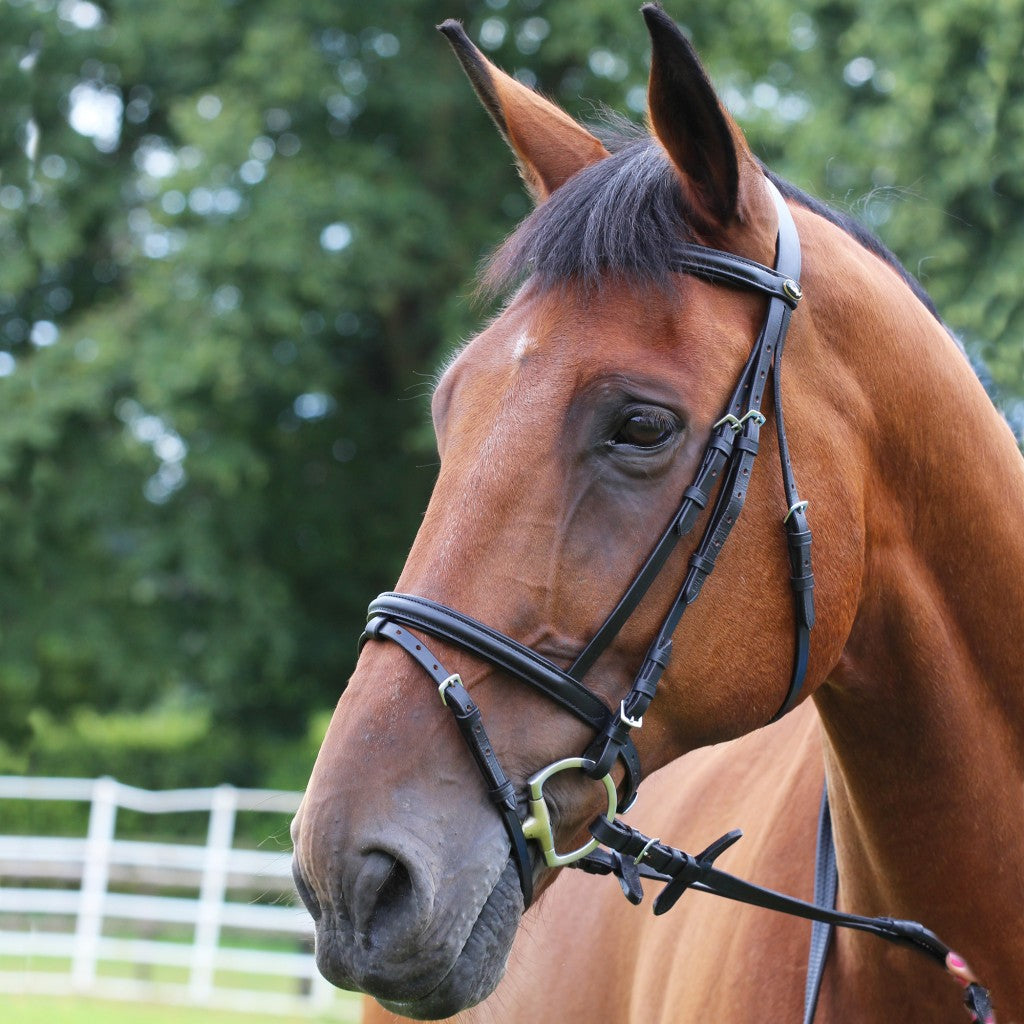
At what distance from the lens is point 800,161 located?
1012cm

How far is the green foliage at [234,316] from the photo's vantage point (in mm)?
13805

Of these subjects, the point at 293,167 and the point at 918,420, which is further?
the point at 293,167

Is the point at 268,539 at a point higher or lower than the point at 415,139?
lower

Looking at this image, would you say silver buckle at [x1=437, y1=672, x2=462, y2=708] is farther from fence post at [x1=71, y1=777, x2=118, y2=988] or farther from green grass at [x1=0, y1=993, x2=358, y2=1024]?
fence post at [x1=71, y1=777, x2=118, y2=988]

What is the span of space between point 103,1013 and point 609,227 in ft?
35.6

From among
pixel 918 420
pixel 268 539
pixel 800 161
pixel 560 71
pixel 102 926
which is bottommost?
pixel 102 926

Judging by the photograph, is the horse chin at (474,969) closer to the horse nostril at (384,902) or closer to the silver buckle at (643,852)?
the horse nostril at (384,902)

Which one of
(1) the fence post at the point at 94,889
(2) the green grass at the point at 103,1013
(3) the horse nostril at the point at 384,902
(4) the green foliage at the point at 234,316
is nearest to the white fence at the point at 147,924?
(1) the fence post at the point at 94,889

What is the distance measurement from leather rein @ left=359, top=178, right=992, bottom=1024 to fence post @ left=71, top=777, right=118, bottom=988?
37.7 ft

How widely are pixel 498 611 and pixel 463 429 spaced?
0.37m

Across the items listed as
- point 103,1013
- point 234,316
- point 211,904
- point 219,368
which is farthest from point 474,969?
point 234,316

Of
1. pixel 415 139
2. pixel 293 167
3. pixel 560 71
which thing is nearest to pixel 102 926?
pixel 293 167

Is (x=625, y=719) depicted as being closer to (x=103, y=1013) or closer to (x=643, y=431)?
(x=643, y=431)

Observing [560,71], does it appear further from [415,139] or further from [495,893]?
[495,893]
